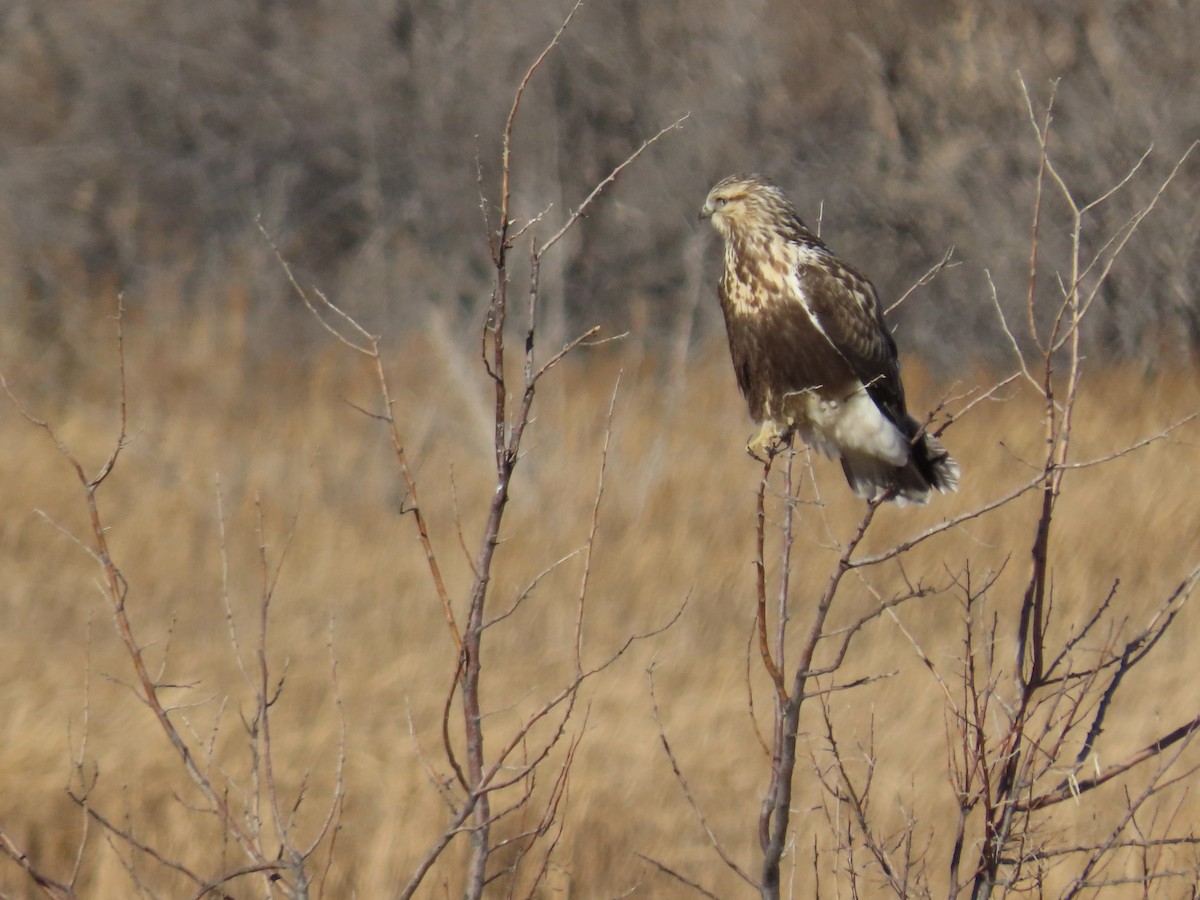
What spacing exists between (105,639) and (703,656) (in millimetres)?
2943

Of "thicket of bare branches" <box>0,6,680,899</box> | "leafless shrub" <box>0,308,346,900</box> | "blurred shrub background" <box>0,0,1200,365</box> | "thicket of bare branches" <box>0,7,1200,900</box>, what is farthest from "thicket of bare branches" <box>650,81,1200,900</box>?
"leafless shrub" <box>0,308,346,900</box>

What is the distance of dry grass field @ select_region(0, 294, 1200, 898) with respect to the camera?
6.25 m

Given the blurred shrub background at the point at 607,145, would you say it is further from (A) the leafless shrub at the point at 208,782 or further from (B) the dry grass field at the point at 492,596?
(A) the leafless shrub at the point at 208,782

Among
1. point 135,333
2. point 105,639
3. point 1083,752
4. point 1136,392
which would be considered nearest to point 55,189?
point 135,333

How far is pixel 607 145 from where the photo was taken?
1046 cm

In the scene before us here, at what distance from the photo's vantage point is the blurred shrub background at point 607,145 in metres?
10.6

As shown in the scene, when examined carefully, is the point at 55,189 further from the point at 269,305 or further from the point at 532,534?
the point at 532,534

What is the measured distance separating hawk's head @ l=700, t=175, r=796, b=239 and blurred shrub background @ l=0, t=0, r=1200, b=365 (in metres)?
6.16

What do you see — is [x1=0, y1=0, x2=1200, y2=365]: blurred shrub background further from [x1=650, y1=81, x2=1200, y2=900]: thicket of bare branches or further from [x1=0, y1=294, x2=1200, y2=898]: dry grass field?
[x1=0, y1=294, x2=1200, y2=898]: dry grass field

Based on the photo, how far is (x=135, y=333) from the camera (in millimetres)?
10250

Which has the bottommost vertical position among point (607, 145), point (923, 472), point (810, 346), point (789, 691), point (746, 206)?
point (923, 472)

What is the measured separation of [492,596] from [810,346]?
4.44m

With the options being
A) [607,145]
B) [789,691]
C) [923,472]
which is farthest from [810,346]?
[607,145]

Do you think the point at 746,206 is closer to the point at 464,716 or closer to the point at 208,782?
the point at 464,716
